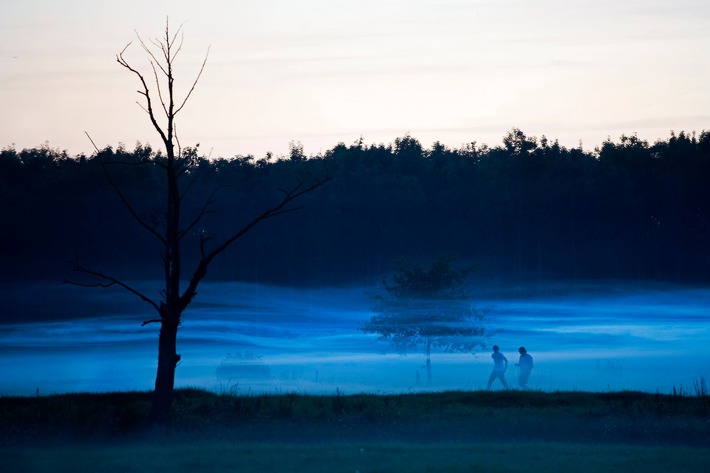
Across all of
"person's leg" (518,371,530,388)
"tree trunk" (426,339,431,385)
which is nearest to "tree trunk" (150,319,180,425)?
"person's leg" (518,371,530,388)

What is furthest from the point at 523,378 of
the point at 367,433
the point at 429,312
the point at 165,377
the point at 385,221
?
the point at 385,221

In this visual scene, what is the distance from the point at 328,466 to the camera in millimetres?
12531

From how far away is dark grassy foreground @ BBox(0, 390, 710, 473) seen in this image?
1277 centimetres

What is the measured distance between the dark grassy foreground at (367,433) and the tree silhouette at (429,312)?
17.0 meters

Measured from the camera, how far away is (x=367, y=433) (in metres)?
15.9

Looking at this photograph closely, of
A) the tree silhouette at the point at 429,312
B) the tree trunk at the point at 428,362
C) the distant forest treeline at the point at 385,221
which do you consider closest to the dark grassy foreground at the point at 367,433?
the tree trunk at the point at 428,362

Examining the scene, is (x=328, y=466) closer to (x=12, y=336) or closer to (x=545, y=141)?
(x=12, y=336)

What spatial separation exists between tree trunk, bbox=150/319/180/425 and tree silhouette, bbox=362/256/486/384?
862 inches

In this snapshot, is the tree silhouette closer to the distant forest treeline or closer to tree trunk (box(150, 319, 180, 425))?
the distant forest treeline

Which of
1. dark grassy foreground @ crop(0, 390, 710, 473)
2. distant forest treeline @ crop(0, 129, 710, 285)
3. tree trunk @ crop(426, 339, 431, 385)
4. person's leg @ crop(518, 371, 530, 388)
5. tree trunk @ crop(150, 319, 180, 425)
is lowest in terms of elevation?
tree trunk @ crop(426, 339, 431, 385)

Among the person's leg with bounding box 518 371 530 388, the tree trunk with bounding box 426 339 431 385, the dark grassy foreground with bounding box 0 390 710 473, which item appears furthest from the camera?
the tree trunk with bounding box 426 339 431 385

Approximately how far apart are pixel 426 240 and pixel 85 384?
29.1m

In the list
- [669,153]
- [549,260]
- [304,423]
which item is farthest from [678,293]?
[304,423]

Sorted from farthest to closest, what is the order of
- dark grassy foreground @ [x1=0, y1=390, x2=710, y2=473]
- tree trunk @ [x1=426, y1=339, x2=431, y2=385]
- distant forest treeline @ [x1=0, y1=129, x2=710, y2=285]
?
distant forest treeline @ [x1=0, y1=129, x2=710, y2=285] → tree trunk @ [x1=426, y1=339, x2=431, y2=385] → dark grassy foreground @ [x1=0, y1=390, x2=710, y2=473]
